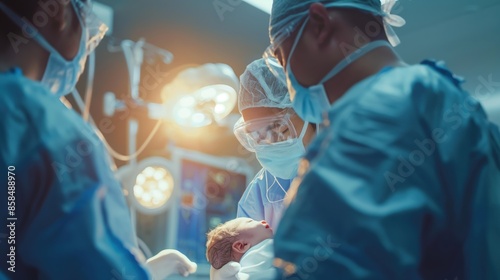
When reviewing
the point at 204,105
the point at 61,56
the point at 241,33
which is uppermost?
the point at 241,33

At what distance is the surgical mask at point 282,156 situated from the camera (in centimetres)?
214

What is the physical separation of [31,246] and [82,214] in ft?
0.35

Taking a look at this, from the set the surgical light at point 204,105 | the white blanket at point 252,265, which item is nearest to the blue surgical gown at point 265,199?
the white blanket at point 252,265

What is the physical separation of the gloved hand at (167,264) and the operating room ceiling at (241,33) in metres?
1.94

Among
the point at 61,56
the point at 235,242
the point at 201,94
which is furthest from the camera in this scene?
the point at 201,94

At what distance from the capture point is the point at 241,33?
149 inches

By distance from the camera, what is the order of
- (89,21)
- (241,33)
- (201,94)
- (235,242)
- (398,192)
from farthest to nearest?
(241,33) → (201,94) → (235,242) → (89,21) → (398,192)

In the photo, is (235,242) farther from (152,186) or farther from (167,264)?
(152,186)

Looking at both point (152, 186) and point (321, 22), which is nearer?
point (321, 22)

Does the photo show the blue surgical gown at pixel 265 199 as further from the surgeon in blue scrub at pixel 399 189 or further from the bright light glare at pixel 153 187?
the surgeon in blue scrub at pixel 399 189

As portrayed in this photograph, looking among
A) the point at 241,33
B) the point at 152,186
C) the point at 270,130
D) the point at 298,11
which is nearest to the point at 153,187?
the point at 152,186

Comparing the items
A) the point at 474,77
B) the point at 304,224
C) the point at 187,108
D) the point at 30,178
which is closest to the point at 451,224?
the point at 304,224

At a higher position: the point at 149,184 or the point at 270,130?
the point at 270,130

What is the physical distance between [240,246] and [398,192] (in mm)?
1336
